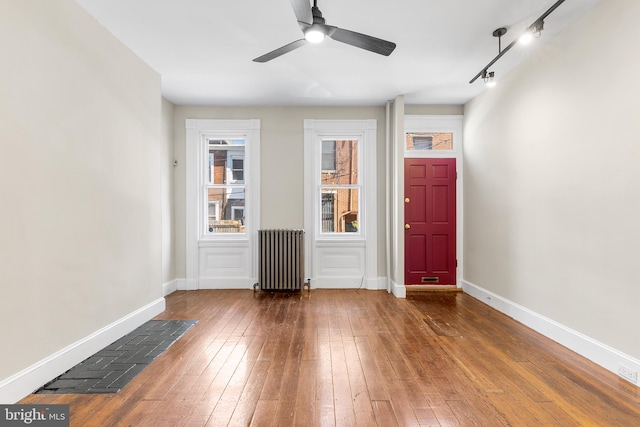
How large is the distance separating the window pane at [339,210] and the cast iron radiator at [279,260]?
66cm

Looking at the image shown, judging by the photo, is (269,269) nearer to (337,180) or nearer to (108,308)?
(337,180)

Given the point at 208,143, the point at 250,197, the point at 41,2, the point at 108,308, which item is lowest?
the point at 108,308

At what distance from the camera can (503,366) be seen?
7.82ft

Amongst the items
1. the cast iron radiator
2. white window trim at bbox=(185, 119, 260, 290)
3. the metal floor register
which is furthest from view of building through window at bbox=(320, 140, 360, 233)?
the metal floor register

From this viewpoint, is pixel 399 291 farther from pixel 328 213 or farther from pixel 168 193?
pixel 168 193

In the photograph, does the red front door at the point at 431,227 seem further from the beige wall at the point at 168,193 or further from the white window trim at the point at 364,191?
the beige wall at the point at 168,193

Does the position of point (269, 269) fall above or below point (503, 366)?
above

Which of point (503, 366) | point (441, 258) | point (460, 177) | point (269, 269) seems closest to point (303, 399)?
point (503, 366)

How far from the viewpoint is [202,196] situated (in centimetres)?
489

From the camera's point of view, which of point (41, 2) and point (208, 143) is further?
point (208, 143)

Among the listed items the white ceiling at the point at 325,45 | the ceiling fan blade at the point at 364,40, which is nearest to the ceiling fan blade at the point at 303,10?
the ceiling fan blade at the point at 364,40

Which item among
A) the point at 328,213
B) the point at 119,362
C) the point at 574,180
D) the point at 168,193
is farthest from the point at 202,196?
the point at 574,180

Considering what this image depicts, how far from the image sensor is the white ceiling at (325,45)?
251cm

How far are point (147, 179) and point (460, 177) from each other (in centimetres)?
426
